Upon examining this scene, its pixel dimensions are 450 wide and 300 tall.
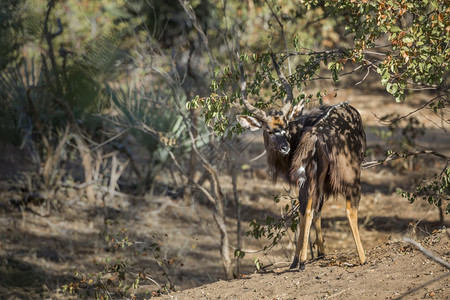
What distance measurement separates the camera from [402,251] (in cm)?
690

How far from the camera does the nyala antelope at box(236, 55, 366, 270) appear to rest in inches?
271

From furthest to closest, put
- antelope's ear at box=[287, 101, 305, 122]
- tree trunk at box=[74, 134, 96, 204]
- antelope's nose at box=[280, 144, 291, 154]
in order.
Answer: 1. tree trunk at box=[74, 134, 96, 204]
2. antelope's ear at box=[287, 101, 305, 122]
3. antelope's nose at box=[280, 144, 291, 154]

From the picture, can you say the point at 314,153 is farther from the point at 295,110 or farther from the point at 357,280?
the point at 357,280

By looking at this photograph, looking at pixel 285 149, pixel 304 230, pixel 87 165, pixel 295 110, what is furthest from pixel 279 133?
pixel 87 165

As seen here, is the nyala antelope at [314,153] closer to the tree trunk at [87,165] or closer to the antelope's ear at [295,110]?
the antelope's ear at [295,110]

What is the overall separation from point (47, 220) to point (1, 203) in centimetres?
104

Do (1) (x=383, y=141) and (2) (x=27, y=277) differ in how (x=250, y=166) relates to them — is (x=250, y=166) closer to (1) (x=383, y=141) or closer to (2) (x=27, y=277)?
(1) (x=383, y=141)

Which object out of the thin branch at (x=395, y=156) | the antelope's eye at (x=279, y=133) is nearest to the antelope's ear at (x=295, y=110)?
the antelope's eye at (x=279, y=133)

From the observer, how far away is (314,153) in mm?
6887

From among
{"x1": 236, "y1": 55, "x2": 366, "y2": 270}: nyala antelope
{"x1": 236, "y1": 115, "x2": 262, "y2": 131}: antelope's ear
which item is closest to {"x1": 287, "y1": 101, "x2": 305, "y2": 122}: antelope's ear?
{"x1": 236, "y1": 55, "x2": 366, "y2": 270}: nyala antelope

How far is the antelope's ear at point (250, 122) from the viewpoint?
703cm

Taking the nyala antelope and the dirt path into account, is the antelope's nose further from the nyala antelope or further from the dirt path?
the dirt path

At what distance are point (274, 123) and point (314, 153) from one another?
0.51 metres

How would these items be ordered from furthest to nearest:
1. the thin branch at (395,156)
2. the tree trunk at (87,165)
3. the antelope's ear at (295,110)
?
the tree trunk at (87,165) → the thin branch at (395,156) → the antelope's ear at (295,110)
